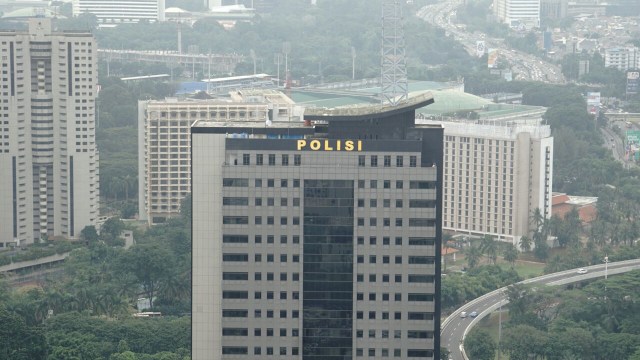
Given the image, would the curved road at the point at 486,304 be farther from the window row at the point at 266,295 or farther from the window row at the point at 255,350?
the window row at the point at 266,295

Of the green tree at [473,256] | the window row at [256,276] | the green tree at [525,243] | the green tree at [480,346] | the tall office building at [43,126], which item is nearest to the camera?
the window row at [256,276]

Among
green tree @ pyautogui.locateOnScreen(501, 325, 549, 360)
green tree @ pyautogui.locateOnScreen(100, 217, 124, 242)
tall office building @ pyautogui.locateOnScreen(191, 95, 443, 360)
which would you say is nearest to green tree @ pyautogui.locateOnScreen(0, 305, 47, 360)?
tall office building @ pyautogui.locateOnScreen(191, 95, 443, 360)

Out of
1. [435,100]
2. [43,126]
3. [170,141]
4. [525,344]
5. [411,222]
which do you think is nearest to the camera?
[411,222]

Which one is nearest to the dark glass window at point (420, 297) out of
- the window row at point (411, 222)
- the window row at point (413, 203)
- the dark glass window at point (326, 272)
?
the dark glass window at point (326, 272)

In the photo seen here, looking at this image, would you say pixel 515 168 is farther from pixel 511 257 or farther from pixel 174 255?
pixel 174 255

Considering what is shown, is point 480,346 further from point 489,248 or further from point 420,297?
point 420,297

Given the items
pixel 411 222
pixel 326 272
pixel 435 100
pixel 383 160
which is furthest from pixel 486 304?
pixel 435 100
